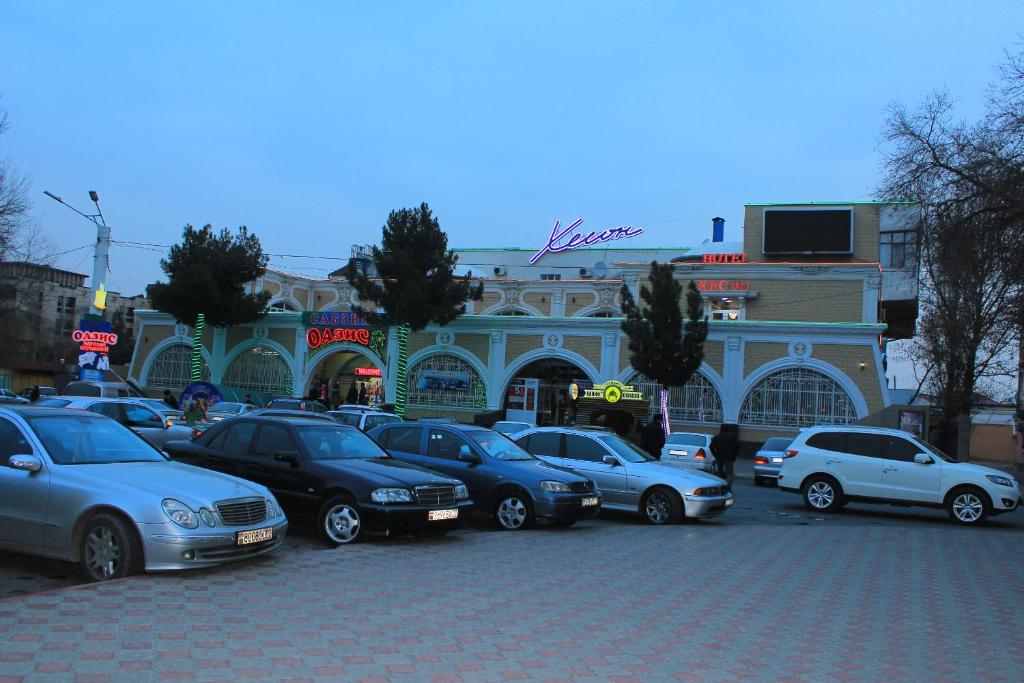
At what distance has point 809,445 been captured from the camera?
57.8ft

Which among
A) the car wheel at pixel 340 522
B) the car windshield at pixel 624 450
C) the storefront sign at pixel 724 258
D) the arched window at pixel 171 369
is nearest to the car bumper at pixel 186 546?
the car wheel at pixel 340 522

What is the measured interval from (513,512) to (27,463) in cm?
648

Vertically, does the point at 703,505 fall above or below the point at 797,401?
below

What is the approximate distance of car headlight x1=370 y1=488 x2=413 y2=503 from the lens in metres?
9.71

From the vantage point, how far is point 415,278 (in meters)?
37.8

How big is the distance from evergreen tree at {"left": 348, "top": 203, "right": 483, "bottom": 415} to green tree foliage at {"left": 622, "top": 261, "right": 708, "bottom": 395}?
859cm

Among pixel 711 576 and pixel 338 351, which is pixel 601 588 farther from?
pixel 338 351

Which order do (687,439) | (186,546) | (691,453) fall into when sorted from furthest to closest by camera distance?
(687,439)
(691,453)
(186,546)

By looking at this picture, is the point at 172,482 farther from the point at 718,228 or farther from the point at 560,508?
the point at 718,228

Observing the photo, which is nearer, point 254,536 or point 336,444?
point 254,536

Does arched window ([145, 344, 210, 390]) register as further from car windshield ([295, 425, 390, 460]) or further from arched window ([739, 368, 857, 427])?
car windshield ([295, 425, 390, 460])

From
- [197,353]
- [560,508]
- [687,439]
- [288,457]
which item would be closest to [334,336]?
[197,353]

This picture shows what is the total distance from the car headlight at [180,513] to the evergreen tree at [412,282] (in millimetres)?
29895

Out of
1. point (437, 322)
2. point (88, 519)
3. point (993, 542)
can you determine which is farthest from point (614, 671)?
point (437, 322)
